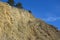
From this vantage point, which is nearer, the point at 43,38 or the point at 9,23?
the point at 9,23

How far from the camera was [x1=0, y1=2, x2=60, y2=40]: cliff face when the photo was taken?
3797 cm

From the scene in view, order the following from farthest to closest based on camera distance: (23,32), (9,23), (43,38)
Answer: (43,38) < (23,32) < (9,23)

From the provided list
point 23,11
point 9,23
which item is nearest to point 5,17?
point 9,23

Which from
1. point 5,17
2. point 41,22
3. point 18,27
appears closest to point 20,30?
point 18,27

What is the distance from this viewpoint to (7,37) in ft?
120

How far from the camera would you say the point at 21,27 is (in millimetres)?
42156

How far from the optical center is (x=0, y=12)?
127 feet

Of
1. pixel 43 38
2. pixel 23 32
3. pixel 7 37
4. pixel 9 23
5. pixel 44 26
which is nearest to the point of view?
pixel 7 37

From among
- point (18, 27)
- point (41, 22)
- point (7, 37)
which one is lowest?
point (7, 37)

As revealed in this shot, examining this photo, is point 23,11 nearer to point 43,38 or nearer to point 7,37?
point 43,38

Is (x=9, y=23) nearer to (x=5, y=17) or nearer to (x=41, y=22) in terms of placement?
(x=5, y=17)

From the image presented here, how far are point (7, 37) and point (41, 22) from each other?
14450 mm

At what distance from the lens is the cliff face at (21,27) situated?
37969mm

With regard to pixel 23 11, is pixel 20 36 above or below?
below
